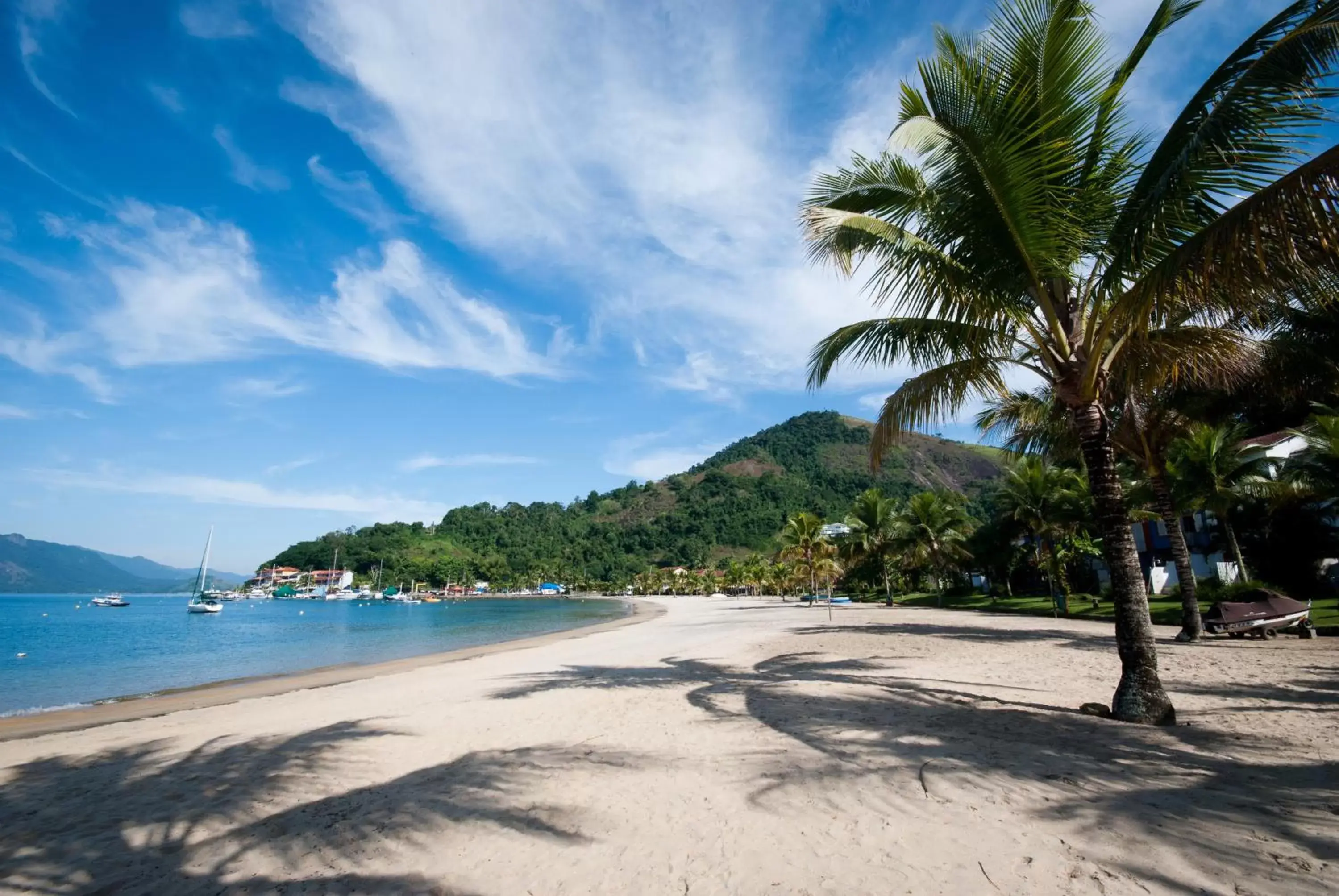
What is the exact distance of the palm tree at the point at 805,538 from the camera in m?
45.8

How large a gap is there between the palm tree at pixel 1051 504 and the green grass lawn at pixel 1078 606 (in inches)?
35.5

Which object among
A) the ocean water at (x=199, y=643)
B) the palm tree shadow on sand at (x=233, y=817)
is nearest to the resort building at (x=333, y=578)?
the ocean water at (x=199, y=643)

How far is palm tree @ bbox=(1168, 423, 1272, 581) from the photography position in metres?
18.5

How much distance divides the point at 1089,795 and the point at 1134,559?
10.4 ft

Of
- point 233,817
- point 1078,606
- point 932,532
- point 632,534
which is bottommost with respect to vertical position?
point 233,817

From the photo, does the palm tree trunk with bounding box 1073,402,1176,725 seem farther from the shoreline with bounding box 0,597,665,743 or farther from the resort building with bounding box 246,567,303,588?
the resort building with bounding box 246,567,303,588

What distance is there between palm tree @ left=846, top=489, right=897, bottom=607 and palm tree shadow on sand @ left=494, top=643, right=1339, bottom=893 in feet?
112

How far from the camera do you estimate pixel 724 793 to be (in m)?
5.01

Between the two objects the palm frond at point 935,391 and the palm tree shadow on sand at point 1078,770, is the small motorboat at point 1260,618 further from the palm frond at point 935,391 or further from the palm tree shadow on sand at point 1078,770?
the palm frond at point 935,391

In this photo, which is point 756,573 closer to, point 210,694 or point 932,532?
point 932,532

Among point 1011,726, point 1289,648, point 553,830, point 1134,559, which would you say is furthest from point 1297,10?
point 1289,648

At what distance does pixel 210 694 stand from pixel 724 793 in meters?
16.0

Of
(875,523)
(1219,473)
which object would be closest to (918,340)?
(1219,473)

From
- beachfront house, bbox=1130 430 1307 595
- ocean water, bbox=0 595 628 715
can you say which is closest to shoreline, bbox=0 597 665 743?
ocean water, bbox=0 595 628 715
